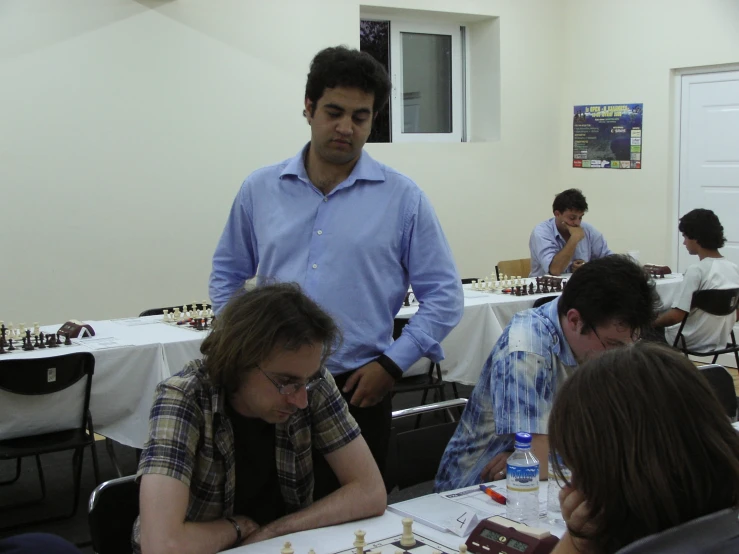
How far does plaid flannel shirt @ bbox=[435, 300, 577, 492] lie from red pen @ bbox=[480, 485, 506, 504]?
0.18 m

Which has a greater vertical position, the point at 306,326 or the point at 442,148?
the point at 442,148

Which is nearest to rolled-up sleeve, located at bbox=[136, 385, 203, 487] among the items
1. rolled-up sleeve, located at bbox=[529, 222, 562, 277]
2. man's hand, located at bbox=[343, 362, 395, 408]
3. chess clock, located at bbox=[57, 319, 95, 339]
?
man's hand, located at bbox=[343, 362, 395, 408]

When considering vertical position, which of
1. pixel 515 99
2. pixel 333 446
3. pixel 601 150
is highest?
pixel 515 99

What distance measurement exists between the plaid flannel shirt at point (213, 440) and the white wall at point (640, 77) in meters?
5.58

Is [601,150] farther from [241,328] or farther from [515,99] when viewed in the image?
[241,328]

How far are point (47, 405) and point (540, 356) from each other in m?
2.23

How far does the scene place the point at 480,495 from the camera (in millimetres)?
2039

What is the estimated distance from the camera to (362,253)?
2.37 metres

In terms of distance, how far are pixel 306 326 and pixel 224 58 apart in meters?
4.59

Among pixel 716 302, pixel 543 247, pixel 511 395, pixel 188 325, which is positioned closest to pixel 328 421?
pixel 511 395

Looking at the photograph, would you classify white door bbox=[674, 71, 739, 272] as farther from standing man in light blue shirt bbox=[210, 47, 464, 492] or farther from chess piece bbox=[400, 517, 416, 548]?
chess piece bbox=[400, 517, 416, 548]

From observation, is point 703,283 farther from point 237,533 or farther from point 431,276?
point 237,533

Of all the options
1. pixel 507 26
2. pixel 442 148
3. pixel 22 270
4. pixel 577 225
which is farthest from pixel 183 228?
pixel 507 26

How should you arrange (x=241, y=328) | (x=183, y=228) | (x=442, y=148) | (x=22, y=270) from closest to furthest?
(x=241, y=328), (x=22, y=270), (x=183, y=228), (x=442, y=148)
